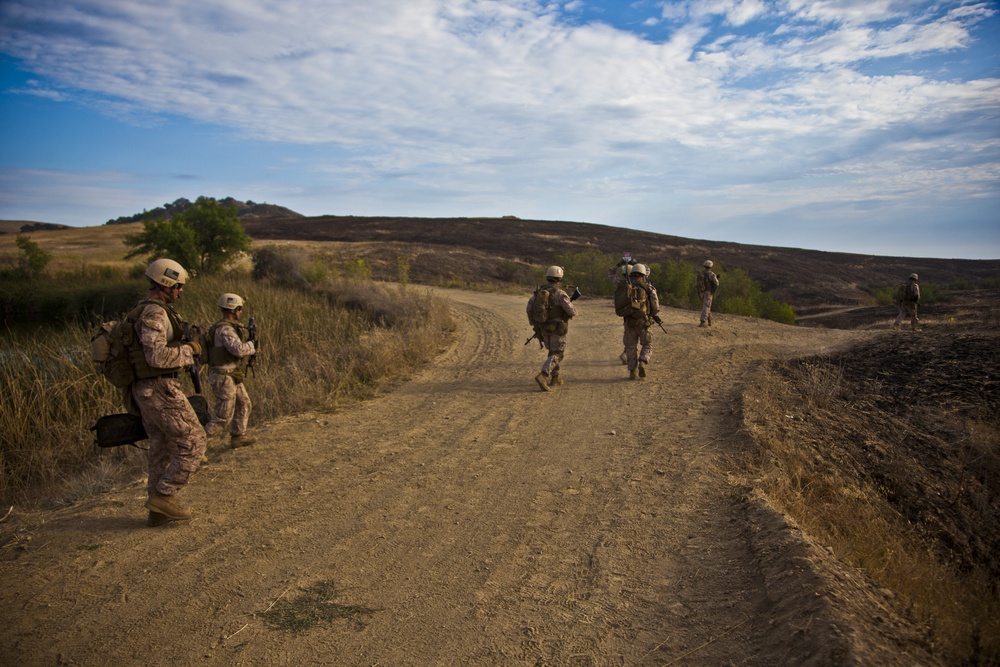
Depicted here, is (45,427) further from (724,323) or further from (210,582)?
(724,323)

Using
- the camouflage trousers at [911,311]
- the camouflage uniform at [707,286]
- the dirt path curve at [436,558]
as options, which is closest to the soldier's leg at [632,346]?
the dirt path curve at [436,558]

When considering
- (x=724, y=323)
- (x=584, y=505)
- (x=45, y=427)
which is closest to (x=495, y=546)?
(x=584, y=505)

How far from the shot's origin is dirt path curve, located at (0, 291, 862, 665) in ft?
11.7

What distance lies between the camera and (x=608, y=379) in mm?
10367

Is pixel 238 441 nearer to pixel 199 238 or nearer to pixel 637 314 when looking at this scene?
pixel 637 314

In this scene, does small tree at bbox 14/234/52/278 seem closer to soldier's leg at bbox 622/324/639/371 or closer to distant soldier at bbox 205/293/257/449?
distant soldier at bbox 205/293/257/449

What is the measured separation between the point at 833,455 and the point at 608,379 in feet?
13.1

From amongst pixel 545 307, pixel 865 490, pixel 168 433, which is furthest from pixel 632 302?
pixel 168 433

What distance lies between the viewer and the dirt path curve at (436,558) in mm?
3562

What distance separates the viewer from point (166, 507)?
5035mm

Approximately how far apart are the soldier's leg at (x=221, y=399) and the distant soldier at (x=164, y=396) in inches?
73.0

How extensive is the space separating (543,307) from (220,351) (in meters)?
4.85

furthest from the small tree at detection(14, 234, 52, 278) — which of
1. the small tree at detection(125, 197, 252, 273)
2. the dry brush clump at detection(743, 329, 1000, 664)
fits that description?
the dry brush clump at detection(743, 329, 1000, 664)

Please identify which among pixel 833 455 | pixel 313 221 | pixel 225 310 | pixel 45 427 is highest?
pixel 313 221
